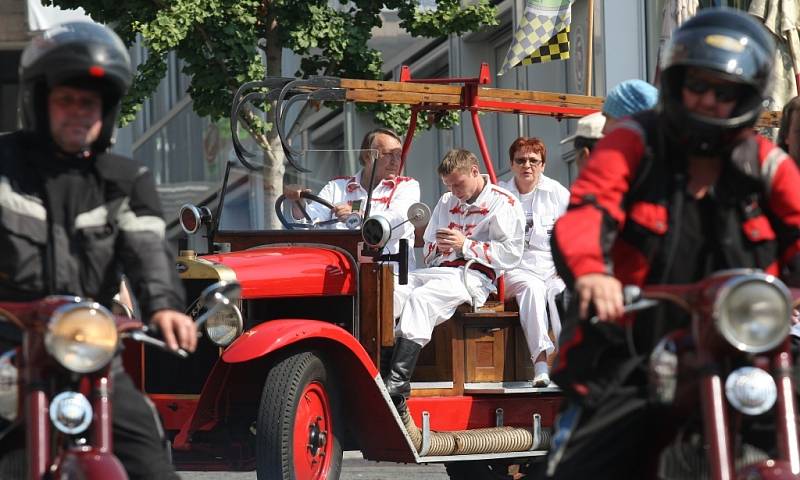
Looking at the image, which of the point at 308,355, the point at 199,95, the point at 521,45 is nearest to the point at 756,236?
the point at 308,355

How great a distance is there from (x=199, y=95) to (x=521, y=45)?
3349mm

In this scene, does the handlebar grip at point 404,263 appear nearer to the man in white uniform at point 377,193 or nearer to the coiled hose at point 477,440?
the man in white uniform at point 377,193

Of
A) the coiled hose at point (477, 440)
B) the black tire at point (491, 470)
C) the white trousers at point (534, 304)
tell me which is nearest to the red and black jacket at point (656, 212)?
the coiled hose at point (477, 440)

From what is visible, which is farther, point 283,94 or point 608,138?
point 283,94

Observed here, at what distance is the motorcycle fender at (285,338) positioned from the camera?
9.03 m

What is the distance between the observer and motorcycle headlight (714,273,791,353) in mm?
4730

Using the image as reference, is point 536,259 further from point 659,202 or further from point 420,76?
point 420,76

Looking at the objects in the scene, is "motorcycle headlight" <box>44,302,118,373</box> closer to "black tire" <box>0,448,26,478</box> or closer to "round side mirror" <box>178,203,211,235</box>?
"black tire" <box>0,448,26,478</box>

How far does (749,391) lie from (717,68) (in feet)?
2.88

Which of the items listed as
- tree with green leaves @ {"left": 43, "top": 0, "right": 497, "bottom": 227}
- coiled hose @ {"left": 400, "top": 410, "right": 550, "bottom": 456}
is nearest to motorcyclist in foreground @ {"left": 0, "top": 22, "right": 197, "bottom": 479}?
coiled hose @ {"left": 400, "top": 410, "right": 550, "bottom": 456}

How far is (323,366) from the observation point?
31.2 feet

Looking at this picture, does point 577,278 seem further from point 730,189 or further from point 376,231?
point 376,231

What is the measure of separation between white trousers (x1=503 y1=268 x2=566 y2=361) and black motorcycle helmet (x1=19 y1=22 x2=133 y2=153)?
16.9 feet

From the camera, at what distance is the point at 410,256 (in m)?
10.6
